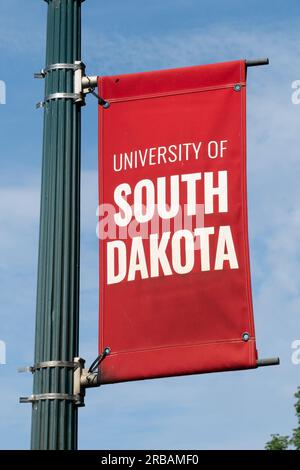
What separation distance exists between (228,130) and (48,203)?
4.64 feet

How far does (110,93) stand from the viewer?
7.80 m

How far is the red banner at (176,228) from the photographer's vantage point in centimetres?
700

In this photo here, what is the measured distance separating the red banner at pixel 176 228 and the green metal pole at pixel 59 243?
22 cm

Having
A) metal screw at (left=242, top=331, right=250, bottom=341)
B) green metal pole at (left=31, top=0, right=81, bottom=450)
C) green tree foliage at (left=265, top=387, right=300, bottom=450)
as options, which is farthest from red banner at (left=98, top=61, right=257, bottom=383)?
green tree foliage at (left=265, top=387, right=300, bottom=450)

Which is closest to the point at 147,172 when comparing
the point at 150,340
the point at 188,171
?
the point at 188,171

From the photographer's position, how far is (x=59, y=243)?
7.33 metres

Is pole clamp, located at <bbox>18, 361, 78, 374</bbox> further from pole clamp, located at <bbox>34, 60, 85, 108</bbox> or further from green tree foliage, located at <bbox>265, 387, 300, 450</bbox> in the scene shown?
green tree foliage, located at <bbox>265, 387, 300, 450</bbox>

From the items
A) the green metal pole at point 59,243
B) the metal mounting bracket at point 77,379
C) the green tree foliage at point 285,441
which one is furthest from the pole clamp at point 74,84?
the green tree foliage at point 285,441

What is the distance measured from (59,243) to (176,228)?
2.78ft

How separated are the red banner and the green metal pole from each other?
0.72 ft

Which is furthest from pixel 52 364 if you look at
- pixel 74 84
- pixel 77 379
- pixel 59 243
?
pixel 74 84

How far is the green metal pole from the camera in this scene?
691 centimetres
